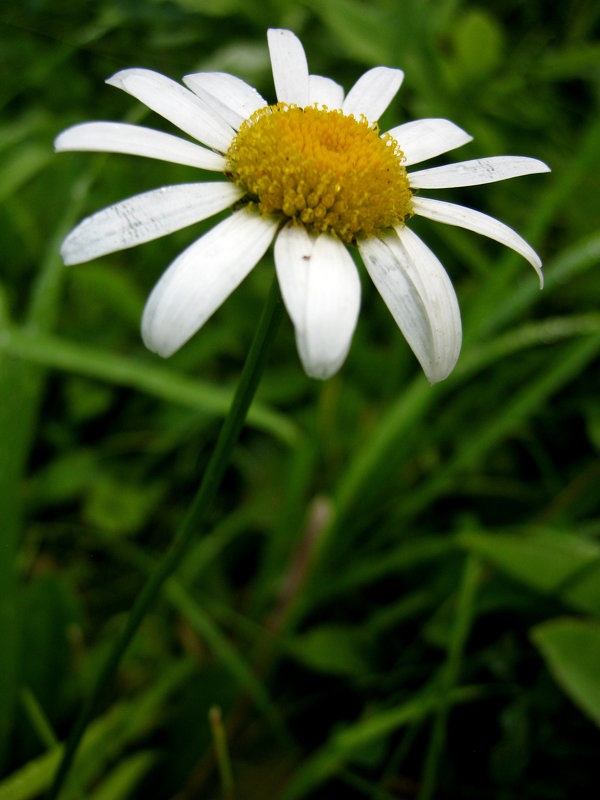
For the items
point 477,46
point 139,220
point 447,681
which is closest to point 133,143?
point 139,220

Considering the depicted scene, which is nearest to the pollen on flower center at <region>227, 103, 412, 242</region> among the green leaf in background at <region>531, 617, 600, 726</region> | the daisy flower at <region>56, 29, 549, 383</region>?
Result: the daisy flower at <region>56, 29, 549, 383</region>

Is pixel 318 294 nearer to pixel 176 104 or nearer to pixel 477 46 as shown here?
pixel 176 104

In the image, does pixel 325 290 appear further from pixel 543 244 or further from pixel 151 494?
pixel 543 244

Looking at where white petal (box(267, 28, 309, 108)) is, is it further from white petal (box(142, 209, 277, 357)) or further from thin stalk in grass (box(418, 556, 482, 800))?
thin stalk in grass (box(418, 556, 482, 800))

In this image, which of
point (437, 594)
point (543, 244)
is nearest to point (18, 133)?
point (437, 594)

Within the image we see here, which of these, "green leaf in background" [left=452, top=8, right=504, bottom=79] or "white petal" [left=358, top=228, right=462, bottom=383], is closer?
"white petal" [left=358, top=228, right=462, bottom=383]

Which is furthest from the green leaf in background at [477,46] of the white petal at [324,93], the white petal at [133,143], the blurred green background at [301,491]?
the white petal at [133,143]

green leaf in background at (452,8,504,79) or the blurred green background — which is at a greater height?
green leaf in background at (452,8,504,79)
